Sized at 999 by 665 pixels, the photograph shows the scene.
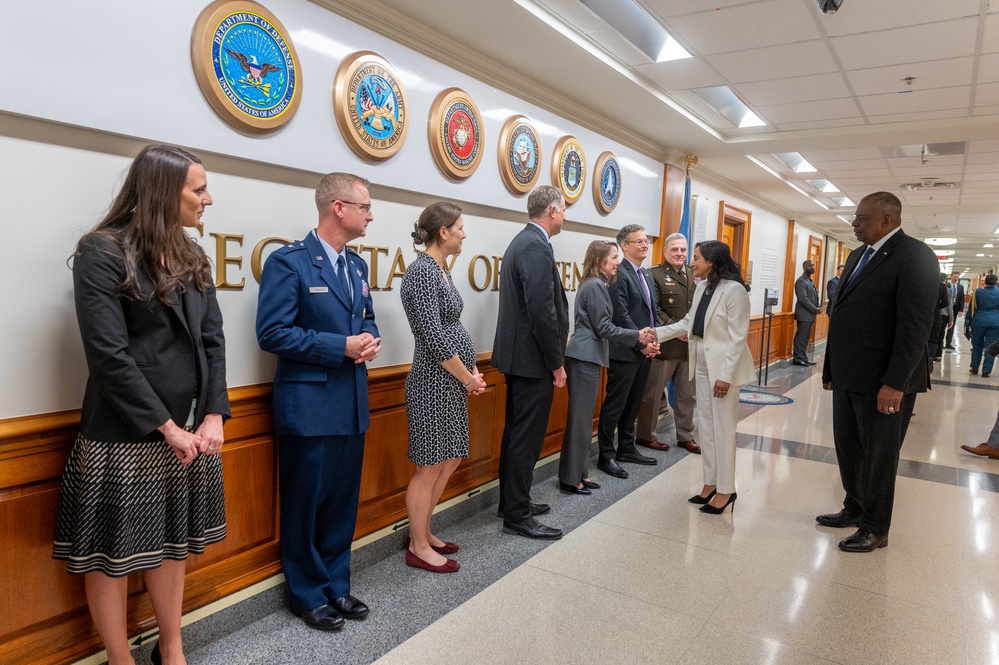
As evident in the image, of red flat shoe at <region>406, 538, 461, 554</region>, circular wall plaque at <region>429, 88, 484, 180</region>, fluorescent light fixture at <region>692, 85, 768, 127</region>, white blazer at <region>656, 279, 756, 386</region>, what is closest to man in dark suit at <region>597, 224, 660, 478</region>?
white blazer at <region>656, 279, 756, 386</region>

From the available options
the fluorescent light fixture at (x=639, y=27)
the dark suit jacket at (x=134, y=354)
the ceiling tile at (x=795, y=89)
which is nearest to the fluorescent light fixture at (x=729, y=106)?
the ceiling tile at (x=795, y=89)

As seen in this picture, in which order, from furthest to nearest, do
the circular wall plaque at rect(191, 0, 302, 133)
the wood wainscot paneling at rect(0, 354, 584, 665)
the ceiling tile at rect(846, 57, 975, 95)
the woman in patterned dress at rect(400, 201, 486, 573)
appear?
the ceiling tile at rect(846, 57, 975, 95), the woman in patterned dress at rect(400, 201, 486, 573), the circular wall plaque at rect(191, 0, 302, 133), the wood wainscot paneling at rect(0, 354, 584, 665)

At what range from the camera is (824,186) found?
7.88 m

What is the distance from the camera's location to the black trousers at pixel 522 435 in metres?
3.03

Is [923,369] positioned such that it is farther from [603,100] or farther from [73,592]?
[73,592]

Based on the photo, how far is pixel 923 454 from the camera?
4766 millimetres

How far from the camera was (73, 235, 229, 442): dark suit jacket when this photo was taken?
1552 mm

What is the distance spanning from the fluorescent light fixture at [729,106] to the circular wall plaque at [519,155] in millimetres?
1286

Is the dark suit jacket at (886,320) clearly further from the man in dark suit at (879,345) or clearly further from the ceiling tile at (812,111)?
the ceiling tile at (812,111)

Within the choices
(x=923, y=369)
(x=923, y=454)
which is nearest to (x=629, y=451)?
(x=923, y=369)

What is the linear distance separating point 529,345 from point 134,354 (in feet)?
5.74

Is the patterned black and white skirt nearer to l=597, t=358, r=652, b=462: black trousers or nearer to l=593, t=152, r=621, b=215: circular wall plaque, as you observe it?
l=597, t=358, r=652, b=462: black trousers

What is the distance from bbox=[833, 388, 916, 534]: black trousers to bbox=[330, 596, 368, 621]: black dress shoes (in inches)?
96.2

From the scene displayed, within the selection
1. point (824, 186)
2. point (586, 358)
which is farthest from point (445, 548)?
point (824, 186)
